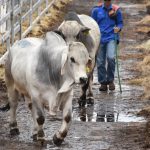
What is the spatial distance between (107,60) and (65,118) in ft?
16.3

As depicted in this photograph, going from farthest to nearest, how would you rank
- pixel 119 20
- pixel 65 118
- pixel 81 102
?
pixel 119 20 → pixel 81 102 → pixel 65 118

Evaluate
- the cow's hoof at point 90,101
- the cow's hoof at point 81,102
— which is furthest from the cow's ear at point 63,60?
the cow's hoof at point 90,101

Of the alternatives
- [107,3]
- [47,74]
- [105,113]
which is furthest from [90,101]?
[47,74]

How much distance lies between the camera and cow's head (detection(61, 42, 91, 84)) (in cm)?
902

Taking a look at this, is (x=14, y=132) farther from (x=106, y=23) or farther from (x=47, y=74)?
(x=106, y=23)

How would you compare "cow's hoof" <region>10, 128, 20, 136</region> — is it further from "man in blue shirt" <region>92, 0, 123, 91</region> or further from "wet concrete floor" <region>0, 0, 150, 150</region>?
"man in blue shirt" <region>92, 0, 123, 91</region>

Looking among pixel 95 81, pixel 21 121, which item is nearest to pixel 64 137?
pixel 21 121

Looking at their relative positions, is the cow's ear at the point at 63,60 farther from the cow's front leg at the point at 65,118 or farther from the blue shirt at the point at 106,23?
the blue shirt at the point at 106,23

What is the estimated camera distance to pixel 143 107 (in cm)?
1256

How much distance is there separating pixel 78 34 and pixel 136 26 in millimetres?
12139

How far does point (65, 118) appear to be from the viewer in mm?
9531

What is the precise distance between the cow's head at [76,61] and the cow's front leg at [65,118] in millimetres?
448

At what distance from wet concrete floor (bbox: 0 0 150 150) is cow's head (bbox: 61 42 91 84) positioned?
1.08 metres

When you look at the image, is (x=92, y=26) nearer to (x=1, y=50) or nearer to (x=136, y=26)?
(x=1, y=50)
